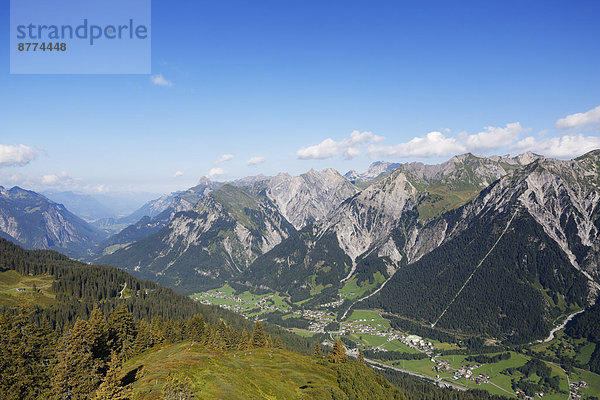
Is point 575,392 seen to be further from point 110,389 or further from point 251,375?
point 110,389

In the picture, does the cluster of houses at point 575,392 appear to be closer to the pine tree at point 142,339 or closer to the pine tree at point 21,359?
the pine tree at point 142,339

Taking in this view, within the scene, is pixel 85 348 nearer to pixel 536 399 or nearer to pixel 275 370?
pixel 275 370

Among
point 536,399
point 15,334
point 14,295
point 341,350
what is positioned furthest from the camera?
point 536,399

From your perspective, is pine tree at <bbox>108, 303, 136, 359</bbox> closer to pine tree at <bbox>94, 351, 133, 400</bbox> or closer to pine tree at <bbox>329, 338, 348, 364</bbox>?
pine tree at <bbox>94, 351, 133, 400</bbox>

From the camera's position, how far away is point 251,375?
92.5 metres

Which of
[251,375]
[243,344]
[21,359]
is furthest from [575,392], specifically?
[21,359]

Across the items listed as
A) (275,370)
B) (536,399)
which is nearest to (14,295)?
(275,370)

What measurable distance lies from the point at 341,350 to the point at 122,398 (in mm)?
107644

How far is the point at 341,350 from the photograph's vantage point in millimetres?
141250

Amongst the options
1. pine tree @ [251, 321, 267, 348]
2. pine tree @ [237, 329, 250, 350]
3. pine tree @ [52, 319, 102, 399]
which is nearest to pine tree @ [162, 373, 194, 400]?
pine tree @ [52, 319, 102, 399]

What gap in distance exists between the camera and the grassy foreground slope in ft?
241

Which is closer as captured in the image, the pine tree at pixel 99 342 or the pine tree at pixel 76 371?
the pine tree at pixel 76 371

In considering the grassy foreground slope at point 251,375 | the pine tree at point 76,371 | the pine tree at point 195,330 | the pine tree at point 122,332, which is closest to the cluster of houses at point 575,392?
the grassy foreground slope at point 251,375

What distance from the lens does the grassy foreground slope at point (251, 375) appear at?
7338 centimetres
